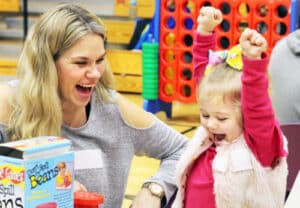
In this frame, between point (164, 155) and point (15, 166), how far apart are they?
3.43 feet

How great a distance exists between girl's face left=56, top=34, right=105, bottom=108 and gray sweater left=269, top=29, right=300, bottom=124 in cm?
110

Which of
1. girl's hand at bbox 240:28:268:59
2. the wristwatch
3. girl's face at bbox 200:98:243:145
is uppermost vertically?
girl's hand at bbox 240:28:268:59

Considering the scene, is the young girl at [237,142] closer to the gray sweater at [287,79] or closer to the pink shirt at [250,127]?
the pink shirt at [250,127]

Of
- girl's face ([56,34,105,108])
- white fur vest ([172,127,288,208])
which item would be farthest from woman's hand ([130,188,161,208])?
girl's face ([56,34,105,108])

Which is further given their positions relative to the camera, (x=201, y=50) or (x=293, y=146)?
(x=293, y=146)

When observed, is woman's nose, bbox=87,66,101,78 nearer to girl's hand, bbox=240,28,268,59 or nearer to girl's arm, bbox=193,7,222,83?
girl's arm, bbox=193,7,222,83

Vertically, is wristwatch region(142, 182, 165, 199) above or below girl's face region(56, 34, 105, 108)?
below

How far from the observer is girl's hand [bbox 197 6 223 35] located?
195 cm

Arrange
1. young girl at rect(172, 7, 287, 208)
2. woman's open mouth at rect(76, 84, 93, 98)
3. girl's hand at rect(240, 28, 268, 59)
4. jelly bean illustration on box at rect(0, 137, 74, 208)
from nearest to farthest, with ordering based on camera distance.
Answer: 1. jelly bean illustration on box at rect(0, 137, 74, 208)
2. girl's hand at rect(240, 28, 268, 59)
3. young girl at rect(172, 7, 287, 208)
4. woman's open mouth at rect(76, 84, 93, 98)

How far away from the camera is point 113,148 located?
218 centimetres

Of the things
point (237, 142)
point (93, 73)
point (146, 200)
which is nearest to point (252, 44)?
point (237, 142)

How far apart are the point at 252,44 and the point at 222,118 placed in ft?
0.86

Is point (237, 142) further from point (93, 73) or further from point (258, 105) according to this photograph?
point (93, 73)

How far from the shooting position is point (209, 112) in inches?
72.7
